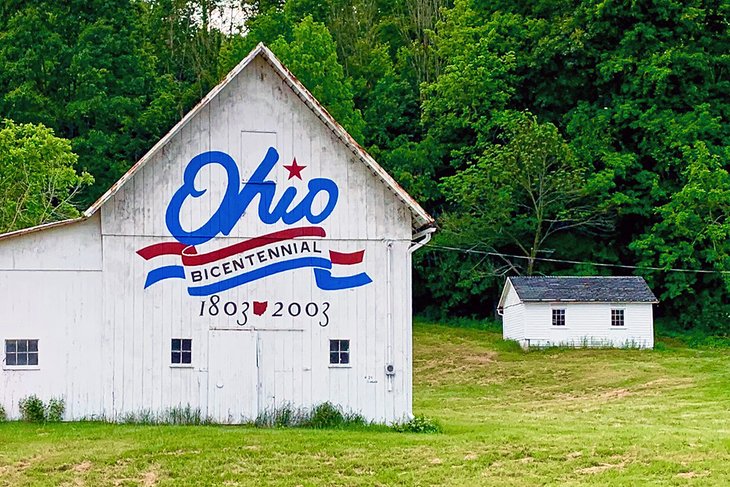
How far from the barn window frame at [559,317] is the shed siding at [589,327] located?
0.28ft

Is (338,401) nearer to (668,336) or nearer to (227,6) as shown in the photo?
(668,336)

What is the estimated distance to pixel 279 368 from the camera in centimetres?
2655

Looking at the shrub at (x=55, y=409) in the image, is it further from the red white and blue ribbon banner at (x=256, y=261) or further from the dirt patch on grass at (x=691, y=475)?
the dirt patch on grass at (x=691, y=475)

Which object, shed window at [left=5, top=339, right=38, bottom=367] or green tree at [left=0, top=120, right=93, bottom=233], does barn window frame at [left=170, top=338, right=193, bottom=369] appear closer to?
shed window at [left=5, top=339, right=38, bottom=367]

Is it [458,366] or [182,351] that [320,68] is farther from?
[182,351]

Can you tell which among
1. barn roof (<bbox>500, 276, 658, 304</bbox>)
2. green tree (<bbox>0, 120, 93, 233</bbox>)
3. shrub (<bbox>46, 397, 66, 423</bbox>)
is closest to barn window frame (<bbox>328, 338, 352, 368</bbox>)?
shrub (<bbox>46, 397, 66, 423</bbox>)

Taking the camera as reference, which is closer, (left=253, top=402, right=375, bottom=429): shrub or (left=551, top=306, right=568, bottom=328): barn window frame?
(left=253, top=402, right=375, bottom=429): shrub

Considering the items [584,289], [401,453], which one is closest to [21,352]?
[401,453]

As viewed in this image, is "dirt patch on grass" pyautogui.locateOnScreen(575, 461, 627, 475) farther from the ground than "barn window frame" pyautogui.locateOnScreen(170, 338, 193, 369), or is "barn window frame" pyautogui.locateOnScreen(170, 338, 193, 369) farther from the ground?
"barn window frame" pyautogui.locateOnScreen(170, 338, 193, 369)

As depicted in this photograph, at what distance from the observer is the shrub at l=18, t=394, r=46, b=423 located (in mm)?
25938

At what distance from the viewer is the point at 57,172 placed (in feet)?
152

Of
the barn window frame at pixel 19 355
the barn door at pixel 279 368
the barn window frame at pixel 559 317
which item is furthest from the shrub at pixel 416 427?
the barn window frame at pixel 559 317

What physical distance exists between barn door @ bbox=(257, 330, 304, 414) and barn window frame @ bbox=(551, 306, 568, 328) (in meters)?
28.7

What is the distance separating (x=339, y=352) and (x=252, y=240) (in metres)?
2.98
